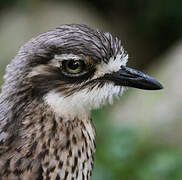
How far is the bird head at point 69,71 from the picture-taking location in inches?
96.7

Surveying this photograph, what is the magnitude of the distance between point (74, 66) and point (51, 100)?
0.74 ft

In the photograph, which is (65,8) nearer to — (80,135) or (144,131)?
(144,131)

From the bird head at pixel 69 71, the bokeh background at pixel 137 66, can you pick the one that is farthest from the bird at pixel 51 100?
the bokeh background at pixel 137 66

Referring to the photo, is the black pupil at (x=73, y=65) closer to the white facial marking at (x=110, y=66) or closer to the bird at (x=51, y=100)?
the bird at (x=51, y=100)

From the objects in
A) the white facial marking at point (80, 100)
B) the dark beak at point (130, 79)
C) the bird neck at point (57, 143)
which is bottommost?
the bird neck at point (57, 143)

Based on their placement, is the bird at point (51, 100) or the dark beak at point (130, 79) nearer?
the bird at point (51, 100)

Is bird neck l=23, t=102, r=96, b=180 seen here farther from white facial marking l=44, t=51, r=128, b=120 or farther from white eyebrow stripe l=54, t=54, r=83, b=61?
white eyebrow stripe l=54, t=54, r=83, b=61

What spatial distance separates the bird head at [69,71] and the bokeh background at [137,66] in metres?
1.87

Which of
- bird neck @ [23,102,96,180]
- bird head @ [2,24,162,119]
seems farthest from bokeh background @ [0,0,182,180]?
bird head @ [2,24,162,119]

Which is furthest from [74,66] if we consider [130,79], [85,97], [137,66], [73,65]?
[137,66]

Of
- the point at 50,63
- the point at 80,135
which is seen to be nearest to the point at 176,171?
the point at 80,135

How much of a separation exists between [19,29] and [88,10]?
60.0 inches

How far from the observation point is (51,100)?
8.19 feet

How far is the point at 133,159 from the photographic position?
4.68 m
